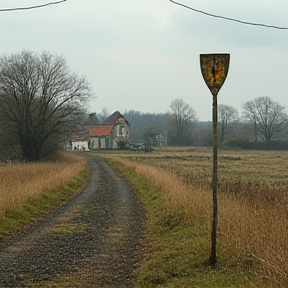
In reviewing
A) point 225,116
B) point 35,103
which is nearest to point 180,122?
point 225,116

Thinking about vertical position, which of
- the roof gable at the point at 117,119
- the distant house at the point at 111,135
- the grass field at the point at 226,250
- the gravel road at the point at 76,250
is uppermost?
the roof gable at the point at 117,119

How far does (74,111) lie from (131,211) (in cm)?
3335

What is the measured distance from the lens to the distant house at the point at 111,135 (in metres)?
102

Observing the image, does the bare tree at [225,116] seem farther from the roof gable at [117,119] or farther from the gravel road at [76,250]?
the gravel road at [76,250]

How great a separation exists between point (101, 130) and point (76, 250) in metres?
97.0

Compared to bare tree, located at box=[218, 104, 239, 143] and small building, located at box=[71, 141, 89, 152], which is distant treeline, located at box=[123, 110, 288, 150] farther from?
small building, located at box=[71, 141, 89, 152]

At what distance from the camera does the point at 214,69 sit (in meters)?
7.25

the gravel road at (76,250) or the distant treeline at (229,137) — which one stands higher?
the distant treeline at (229,137)

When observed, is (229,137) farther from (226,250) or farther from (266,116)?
(226,250)

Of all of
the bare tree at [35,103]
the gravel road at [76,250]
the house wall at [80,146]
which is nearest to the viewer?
the gravel road at [76,250]

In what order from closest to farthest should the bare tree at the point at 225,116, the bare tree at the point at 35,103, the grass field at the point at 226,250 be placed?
the grass field at the point at 226,250 < the bare tree at the point at 35,103 < the bare tree at the point at 225,116

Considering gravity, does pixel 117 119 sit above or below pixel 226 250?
above

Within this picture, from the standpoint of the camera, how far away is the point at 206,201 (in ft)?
39.5

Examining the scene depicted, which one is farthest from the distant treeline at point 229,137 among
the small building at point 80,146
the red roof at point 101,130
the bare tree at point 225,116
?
the small building at point 80,146
